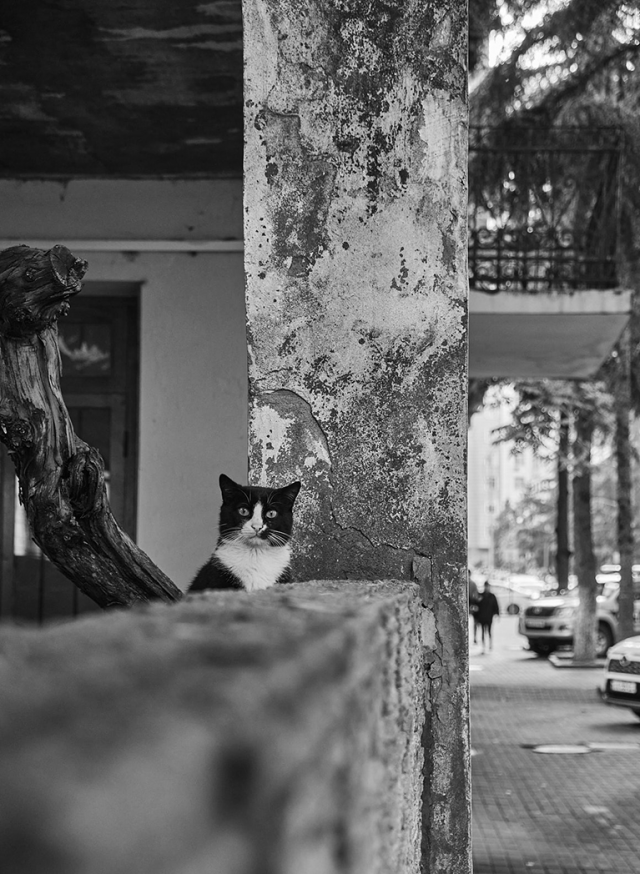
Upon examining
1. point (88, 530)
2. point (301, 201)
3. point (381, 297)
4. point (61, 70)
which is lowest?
point (88, 530)

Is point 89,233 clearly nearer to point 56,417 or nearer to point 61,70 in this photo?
point 61,70

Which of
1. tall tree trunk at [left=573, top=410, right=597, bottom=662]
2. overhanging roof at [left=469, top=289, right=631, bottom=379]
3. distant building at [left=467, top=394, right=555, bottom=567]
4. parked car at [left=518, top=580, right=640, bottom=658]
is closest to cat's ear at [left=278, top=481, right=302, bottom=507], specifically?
overhanging roof at [left=469, top=289, right=631, bottom=379]

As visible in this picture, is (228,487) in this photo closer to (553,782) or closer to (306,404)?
(306,404)

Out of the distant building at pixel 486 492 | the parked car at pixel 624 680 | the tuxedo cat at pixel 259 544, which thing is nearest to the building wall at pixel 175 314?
the tuxedo cat at pixel 259 544

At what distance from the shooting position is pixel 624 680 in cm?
1338

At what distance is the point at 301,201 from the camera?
11.6ft

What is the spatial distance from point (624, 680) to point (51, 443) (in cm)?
1154

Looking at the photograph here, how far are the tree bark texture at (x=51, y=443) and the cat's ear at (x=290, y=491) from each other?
66 cm

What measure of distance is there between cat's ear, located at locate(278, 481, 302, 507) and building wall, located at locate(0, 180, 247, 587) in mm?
4310

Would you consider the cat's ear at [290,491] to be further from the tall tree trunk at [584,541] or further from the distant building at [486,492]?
the distant building at [486,492]

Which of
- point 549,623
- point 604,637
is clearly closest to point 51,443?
point 604,637

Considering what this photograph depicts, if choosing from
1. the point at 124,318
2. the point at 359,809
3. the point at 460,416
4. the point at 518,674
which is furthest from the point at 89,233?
the point at 518,674

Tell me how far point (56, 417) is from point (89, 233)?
5.00 m

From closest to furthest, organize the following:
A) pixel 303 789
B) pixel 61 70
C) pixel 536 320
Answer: pixel 303 789, pixel 61 70, pixel 536 320
